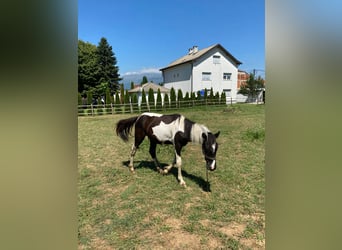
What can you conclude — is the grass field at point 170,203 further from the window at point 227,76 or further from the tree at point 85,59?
the window at point 227,76

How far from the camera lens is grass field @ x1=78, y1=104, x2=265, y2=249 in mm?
2025

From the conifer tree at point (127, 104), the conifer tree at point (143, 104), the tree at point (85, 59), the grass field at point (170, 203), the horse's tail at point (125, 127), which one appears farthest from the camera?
the conifer tree at point (143, 104)

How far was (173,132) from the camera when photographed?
3.47 meters

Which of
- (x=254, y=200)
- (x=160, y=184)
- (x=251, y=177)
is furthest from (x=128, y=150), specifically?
(x=254, y=200)

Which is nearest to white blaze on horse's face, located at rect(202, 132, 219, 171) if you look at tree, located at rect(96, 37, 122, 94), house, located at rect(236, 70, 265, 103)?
house, located at rect(236, 70, 265, 103)

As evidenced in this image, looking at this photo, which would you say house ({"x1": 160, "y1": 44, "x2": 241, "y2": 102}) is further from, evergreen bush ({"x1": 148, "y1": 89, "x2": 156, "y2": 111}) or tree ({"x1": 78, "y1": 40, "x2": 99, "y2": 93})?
tree ({"x1": 78, "y1": 40, "x2": 99, "y2": 93})

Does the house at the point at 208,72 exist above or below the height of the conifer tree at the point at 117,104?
above

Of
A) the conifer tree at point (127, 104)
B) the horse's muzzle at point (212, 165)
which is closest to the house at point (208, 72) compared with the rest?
the horse's muzzle at point (212, 165)

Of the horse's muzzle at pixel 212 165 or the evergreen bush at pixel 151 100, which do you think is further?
the evergreen bush at pixel 151 100

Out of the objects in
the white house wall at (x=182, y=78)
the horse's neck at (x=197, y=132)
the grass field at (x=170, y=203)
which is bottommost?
the grass field at (x=170, y=203)

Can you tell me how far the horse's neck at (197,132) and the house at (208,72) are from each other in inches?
39.3

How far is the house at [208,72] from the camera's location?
568 centimetres
